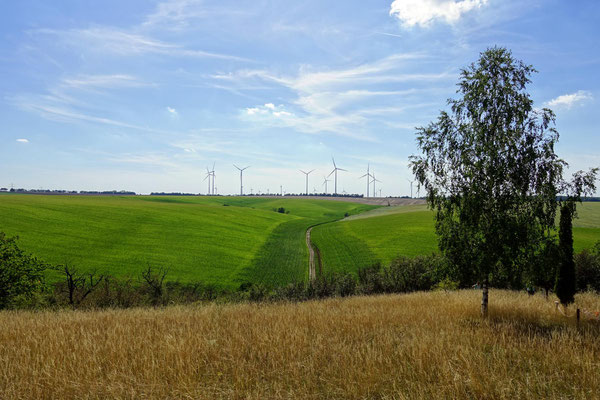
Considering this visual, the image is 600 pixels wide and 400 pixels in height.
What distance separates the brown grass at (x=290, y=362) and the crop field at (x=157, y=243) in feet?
135

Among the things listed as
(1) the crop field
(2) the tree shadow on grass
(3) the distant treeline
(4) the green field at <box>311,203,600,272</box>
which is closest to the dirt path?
(1) the crop field

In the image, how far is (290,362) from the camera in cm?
714

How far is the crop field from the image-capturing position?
52.8 m

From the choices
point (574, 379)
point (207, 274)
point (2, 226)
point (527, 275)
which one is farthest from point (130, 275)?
point (574, 379)

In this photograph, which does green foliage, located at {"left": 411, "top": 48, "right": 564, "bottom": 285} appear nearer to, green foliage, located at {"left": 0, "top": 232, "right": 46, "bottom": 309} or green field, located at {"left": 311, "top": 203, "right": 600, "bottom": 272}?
green foliage, located at {"left": 0, "top": 232, "right": 46, "bottom": 309}

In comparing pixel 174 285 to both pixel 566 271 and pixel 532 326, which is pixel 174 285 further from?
pixel 566 271

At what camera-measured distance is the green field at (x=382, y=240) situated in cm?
6309

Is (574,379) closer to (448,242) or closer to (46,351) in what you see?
(448,242)

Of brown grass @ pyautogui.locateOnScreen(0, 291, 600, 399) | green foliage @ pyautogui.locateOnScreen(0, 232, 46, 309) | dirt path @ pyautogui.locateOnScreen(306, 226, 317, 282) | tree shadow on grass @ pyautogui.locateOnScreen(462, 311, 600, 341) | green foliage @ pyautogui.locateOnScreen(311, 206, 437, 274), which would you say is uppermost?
brown grass @ pyautogui.locateOnScreen(0, 291, 600, 399)

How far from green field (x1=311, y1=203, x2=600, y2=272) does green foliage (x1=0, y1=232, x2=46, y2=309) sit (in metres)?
42.1

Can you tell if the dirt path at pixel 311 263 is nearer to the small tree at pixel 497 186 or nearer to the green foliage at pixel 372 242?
the green foliage at pixel 372 242

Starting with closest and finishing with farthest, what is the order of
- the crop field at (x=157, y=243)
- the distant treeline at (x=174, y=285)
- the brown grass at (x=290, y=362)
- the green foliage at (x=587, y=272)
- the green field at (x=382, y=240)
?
the brown grass at (x=290, y=362) → the distant treeline at (x=174, y=285) → the green foliage at (x=587, y=272) → the crop field at (x=157, y=243) → the green field at (x=382, y=240)

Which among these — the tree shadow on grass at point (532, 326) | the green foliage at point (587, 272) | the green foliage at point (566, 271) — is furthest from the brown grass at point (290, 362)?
the green foliage at point (587, 272)

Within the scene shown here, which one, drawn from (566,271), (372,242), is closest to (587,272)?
(566,271)
